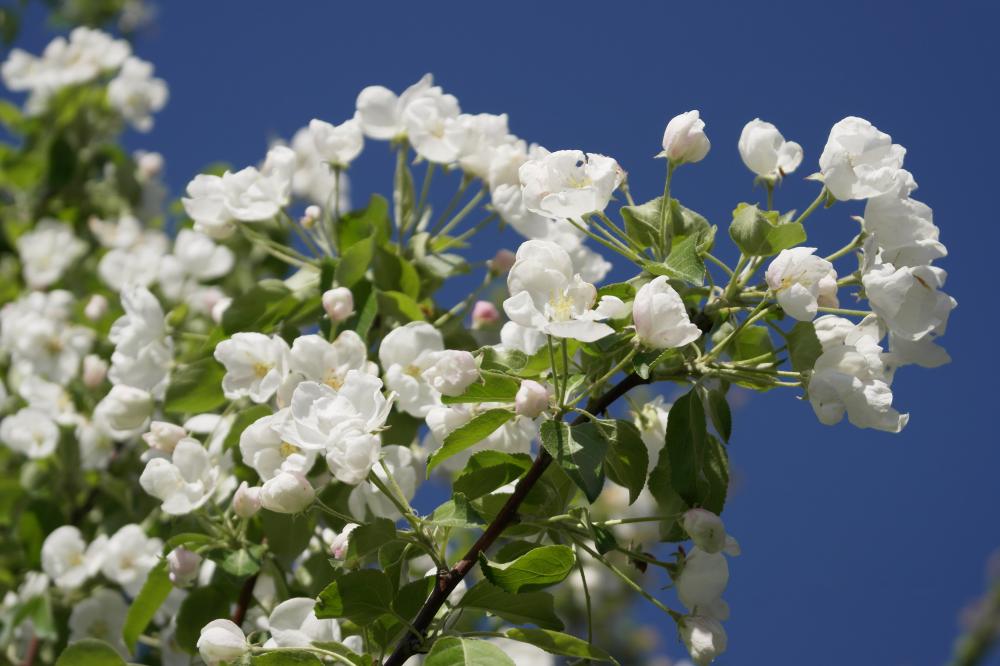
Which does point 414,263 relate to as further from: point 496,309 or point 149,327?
point 149,327

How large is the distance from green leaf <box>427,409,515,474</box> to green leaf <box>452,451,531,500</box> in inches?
1.2

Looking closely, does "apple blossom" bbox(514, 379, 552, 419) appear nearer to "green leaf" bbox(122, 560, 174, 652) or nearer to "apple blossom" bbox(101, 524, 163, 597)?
"green leaf" bbox(122, 560, 174, 652)

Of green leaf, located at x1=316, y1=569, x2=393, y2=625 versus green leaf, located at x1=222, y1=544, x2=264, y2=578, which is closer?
green leaf, located at x1=316, y1=569, x2=393, y2=625

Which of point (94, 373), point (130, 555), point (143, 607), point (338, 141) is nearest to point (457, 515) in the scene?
point (143, 607)

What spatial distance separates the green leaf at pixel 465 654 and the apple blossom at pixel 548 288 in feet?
1.24

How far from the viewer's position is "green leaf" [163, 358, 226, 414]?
192 centimetres

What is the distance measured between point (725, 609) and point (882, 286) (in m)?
0.45

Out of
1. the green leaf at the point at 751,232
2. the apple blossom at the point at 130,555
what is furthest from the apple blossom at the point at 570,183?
the apple blossom at the point at 130,555

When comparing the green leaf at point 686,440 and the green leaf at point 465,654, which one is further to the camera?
the green leaf at point 686,440

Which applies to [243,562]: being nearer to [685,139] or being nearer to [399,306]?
[399,306]

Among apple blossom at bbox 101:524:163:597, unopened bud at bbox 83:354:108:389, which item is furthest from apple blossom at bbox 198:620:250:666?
unopened bud at bbox 83:354:108:389

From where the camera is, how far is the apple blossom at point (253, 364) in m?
1.68

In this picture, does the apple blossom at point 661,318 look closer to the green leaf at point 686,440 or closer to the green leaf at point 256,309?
the green leaf at point 686,440

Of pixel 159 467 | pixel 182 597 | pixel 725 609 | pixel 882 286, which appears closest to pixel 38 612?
pixel 182 597
